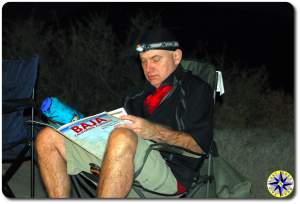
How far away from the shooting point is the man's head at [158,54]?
124 inches

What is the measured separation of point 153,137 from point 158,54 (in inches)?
25.2

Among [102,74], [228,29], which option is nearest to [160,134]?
[102,74]

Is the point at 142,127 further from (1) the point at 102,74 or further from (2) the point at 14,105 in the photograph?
(1) the point at 102,74

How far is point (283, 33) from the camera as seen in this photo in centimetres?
1817

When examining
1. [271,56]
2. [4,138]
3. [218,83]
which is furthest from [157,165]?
[271,56]

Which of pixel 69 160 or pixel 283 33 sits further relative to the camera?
pixel 283 33

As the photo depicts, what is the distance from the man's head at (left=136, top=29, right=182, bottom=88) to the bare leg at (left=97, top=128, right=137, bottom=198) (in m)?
0.73

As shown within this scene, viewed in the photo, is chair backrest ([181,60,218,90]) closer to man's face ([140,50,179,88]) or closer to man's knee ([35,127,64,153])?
man's face ([140,50,179,88])

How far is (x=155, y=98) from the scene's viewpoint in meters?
3.30

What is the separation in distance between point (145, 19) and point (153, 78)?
381 cm

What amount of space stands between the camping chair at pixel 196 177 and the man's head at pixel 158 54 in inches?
10.1

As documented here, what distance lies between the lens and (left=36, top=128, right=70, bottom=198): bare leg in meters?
2.99

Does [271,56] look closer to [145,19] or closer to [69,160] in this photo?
[145,19]

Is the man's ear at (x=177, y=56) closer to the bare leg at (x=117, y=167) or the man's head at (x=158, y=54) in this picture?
the man's head at (x=158, y=54)
